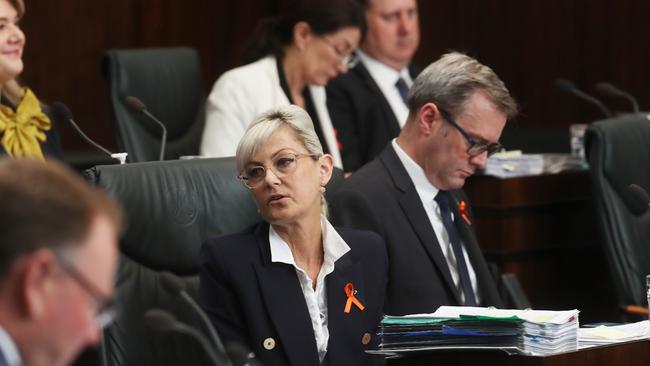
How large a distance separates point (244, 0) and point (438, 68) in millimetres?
3120

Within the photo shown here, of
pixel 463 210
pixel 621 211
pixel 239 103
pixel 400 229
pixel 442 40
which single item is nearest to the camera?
pixel 400 229

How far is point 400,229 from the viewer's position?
3178 millimetres

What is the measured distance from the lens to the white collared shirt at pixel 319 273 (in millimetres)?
2758

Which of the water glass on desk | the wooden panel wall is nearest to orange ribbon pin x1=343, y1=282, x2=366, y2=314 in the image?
the water glass on desk

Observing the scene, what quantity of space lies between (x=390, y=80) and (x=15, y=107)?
5.19 feet

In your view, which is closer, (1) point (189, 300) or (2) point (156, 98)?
(1) point (189, 300)

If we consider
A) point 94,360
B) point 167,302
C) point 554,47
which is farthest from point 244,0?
point 167,302

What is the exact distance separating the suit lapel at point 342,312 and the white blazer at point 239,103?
4.75 ft

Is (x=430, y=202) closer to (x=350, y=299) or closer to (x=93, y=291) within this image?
(x=350, y=299)

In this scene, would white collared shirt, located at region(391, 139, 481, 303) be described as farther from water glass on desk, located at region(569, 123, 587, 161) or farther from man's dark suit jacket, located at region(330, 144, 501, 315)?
water glass on desk, located at region(569, 123, 587, 161)

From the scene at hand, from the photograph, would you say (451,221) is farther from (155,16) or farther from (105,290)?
(155,16)

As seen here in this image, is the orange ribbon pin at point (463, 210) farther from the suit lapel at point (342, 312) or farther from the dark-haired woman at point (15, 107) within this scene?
the dark-haired woman at point (15, 107)

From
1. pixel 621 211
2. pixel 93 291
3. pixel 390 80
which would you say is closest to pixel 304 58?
pixel 390 80

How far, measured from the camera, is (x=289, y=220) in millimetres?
2793
